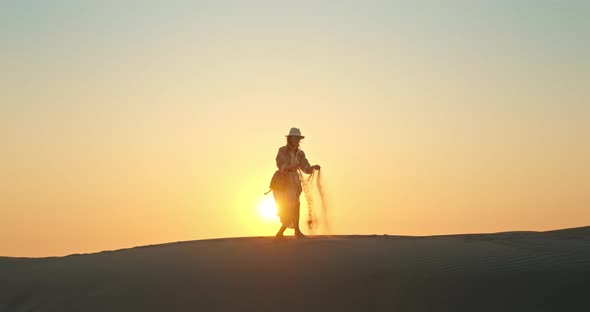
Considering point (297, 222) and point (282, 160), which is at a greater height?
point (282, 160)

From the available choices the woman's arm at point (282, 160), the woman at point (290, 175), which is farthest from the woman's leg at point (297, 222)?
the woman's arm at point (282, 160)

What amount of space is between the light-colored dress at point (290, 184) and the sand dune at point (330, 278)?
0.62 meters

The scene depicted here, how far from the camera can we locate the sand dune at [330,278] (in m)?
16.7

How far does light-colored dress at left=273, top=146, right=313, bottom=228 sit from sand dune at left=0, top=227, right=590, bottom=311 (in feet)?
2.03

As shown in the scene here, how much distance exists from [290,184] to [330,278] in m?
3.70

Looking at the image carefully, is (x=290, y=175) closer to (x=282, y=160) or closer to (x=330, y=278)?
(x=282, y=160)

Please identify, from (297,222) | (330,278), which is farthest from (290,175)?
(330,278)

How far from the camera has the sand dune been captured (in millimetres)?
16688

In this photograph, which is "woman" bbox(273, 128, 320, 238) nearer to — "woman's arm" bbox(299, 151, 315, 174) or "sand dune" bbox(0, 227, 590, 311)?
"woman's arm" bbox(299, 151, 315, 174)

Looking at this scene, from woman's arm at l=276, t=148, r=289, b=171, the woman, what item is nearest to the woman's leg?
the woman

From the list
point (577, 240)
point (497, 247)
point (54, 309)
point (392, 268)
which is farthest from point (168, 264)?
Answer: point (577, 240)

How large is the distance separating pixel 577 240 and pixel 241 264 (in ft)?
22.4

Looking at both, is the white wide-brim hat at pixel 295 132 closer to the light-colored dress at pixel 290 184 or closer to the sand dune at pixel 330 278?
the light-colored dress at pixel 290 184

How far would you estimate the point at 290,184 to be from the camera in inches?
842
